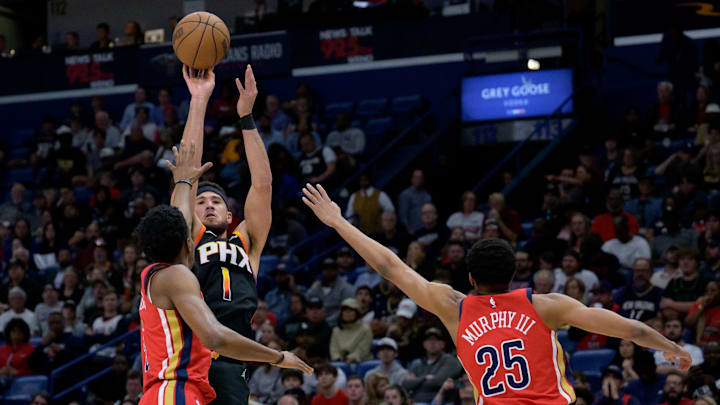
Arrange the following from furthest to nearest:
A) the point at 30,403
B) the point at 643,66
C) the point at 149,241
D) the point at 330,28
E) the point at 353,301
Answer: the point at 330,28
the point at 643,66
the point at 30,403
the point at 353,301
the point at 149,241

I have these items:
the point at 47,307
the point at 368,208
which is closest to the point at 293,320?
the point at 368,208

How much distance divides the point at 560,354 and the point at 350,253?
31.0 ft


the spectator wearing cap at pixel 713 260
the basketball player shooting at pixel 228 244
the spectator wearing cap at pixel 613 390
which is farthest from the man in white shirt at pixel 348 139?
the basketball player shooting at pixel 228 244

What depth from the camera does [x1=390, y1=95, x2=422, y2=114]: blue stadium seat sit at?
19.1 metres

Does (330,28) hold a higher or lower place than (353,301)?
higher

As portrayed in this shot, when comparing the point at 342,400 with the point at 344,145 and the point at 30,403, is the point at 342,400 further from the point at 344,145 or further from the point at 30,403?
the point at 344,145

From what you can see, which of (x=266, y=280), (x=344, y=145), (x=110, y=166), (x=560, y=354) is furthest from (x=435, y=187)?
(x=560, y=354)

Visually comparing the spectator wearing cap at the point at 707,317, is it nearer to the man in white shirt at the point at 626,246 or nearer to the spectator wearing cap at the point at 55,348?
the man in white shirt at the point at 626,246

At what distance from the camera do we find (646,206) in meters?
14.1

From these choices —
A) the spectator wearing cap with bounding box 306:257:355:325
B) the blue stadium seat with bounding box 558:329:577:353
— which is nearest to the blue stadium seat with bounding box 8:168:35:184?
the spectator wearing cap with bounding box 306:257:355:325

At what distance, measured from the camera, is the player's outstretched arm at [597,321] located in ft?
17.8

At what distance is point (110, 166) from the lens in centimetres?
1923

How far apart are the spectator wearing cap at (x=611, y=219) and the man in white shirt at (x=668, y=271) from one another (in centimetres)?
109

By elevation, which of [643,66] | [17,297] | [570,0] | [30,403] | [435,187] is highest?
[570,0]
